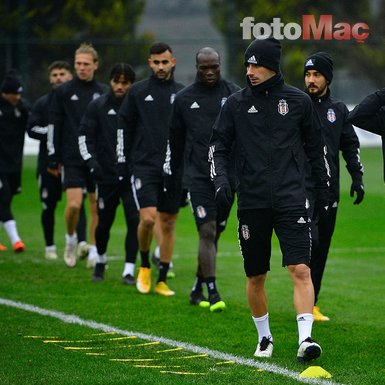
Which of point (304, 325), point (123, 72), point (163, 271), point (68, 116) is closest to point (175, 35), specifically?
point (68, 116)

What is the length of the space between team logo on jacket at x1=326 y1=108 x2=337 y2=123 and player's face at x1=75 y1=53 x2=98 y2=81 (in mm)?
4291

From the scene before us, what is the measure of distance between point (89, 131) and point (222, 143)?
458 cm

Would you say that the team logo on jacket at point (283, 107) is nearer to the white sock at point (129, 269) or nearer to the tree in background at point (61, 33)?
the white sock at point (129, 269)

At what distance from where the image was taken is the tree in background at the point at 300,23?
38531 millimetres

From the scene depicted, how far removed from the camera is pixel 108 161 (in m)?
13.0

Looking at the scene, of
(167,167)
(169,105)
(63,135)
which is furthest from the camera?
(63,135)

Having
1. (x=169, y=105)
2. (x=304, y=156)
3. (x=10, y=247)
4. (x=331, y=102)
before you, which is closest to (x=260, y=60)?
(x=304, y=156)

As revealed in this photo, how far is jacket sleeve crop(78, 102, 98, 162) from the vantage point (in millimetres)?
12859

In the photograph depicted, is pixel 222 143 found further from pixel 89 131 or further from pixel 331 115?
pixel 89 131

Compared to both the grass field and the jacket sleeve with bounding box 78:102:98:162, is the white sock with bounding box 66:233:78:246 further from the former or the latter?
the jacket sleeve with bounding box 78:102:98:162

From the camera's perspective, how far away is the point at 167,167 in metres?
11.2

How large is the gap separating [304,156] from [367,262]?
635cm

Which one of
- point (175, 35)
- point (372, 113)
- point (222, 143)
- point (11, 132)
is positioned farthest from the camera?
point (175, 35)

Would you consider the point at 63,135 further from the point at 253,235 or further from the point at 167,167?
the point at 253,235
